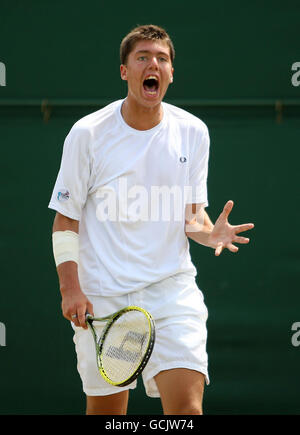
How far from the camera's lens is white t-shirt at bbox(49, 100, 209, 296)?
3449 millimetres

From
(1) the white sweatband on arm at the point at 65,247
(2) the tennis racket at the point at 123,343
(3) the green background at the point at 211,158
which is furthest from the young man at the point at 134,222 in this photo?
(3) the green background at the point at 211,158

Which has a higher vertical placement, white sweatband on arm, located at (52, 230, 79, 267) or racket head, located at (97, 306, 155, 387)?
white sweatband on arm, located at (52, 230, 79, 267)

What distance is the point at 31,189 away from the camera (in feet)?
15.3

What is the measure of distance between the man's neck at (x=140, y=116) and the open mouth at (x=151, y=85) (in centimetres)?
8

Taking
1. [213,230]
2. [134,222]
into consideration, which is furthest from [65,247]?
[213,230]

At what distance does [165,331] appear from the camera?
3.39m

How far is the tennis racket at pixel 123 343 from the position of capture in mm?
3102

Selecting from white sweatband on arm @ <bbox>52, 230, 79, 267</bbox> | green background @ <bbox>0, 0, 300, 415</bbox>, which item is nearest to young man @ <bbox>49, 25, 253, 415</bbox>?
white sweatband on arm @ <bbox>52, 230, 79, 267</bbox>

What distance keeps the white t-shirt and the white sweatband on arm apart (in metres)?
0.09

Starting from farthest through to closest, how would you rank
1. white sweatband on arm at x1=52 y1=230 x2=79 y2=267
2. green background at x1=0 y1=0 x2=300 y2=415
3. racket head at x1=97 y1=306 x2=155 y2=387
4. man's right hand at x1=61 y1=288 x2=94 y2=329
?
green background at x1=0 y1=0 x2=300 y2=415 → white sweatband on arm at x1=52 y1=230 x2=79 y2=267 → man's right hand at x1=61 y1=288 x2=94 y2=329 → racket head at x1=97 y1=306 x2=155 y2=387

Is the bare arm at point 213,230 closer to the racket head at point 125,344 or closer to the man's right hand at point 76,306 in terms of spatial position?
the racket head at point 125,344

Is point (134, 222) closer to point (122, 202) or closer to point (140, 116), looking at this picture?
point (122, 202)

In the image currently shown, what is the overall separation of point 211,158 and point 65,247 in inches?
59.7

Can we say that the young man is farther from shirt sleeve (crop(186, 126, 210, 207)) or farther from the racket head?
the racket head
